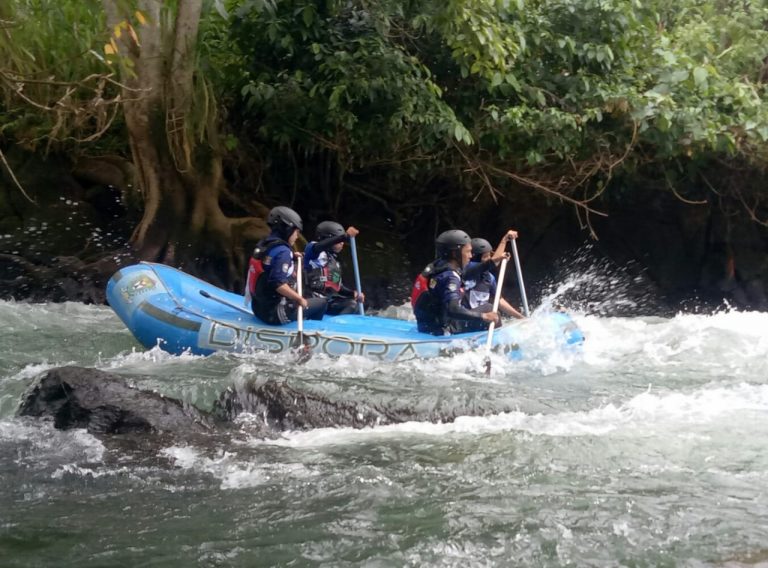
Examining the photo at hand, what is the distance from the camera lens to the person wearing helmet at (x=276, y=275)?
308 inches

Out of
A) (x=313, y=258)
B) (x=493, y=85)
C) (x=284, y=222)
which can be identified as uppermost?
(x=493, y=85)

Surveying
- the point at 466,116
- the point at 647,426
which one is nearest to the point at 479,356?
the point at 647,426

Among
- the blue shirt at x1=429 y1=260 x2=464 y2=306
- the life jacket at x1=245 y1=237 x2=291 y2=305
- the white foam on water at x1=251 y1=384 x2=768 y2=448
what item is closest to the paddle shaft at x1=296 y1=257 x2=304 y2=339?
the life jacket at x1=245 y1=237 x2=291 y2=305

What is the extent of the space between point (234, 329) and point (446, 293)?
1.80 meters

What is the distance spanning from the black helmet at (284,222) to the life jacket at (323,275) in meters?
0.97

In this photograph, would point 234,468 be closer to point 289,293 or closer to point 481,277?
point 289,293

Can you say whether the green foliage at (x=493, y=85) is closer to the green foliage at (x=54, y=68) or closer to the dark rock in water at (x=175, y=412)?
the green foliage at (x=54, y=68)

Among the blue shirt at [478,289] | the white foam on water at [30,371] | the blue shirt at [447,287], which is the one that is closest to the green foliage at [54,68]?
the white foam on water at [30,371]

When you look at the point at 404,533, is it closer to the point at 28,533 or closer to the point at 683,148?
the point at 28,533

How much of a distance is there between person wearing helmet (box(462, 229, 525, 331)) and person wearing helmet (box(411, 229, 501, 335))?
22 cm

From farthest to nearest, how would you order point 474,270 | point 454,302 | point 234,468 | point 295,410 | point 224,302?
point 224,302 → point 474,270 → point 454,302 → point 295,410 → point 234,468

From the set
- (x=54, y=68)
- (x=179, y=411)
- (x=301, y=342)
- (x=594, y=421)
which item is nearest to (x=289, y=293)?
(x=301, y=342)

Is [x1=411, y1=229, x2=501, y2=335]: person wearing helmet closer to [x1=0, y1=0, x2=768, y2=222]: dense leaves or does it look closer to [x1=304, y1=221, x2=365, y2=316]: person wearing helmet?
[x1=304, y1=221, x2=365, y2=316]: person wearing helmet

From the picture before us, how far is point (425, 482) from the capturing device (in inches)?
175
